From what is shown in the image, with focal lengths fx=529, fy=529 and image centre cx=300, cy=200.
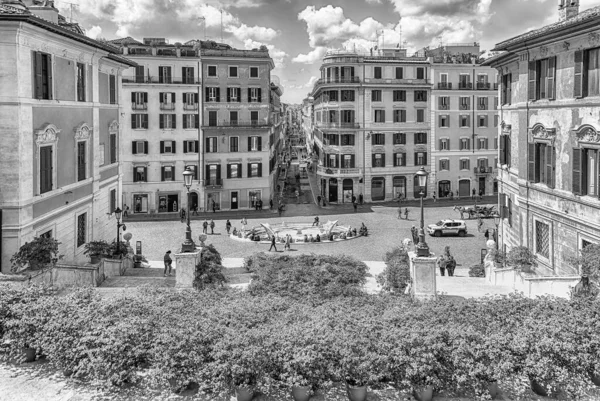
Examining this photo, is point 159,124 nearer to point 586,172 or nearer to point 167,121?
point 167,121

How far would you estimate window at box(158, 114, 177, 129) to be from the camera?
53.2 meters

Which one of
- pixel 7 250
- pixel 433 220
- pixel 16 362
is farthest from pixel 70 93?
pixel 433 220

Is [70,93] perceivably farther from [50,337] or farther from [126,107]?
[126,107]

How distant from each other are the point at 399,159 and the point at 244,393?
53.6m

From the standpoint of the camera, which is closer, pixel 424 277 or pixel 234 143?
pixel 424 277

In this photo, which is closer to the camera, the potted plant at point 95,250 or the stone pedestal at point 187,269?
the stone pedestal at point 187,269

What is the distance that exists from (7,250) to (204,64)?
37.7 metres

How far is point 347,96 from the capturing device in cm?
5866

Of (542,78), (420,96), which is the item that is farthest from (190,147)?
(542,78)

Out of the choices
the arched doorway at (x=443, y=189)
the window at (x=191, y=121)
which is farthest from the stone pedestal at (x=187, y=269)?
the arched doorway at (x=443, y=189)

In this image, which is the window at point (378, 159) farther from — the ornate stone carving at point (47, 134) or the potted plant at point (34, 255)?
the potted plant at point (34, 255)

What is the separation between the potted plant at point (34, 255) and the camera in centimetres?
1889

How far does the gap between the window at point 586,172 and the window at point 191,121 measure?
39471 mm

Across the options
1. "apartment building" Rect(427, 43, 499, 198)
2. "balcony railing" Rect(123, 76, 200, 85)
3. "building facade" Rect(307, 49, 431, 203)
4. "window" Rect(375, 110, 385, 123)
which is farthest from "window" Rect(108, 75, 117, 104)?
"apartment building" Rect(427, 43, 499, 198)
